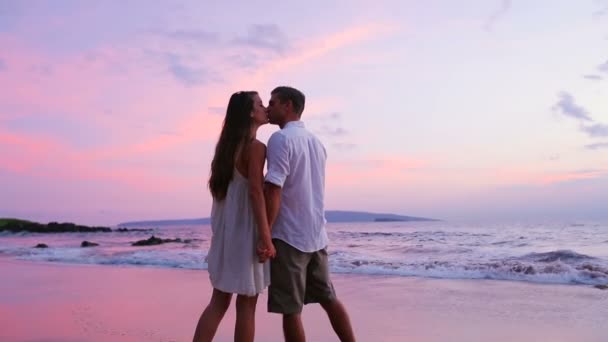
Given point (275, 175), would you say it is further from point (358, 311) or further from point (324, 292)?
point (358, 311)

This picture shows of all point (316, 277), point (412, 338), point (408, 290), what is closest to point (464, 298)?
point (408, 290)

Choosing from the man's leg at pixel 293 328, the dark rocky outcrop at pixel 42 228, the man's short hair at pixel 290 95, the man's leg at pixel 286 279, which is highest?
the man's short hair at pixel 290 95

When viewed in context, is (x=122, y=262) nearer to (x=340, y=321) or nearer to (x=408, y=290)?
(x=408, y=290)

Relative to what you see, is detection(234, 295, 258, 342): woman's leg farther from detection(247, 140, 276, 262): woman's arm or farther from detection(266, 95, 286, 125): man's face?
detection(266, 95, 286, 125): man's face

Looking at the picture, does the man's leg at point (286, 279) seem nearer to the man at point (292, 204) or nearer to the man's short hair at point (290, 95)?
the man at point (292, 204)

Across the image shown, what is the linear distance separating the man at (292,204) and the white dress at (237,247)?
0.12 m

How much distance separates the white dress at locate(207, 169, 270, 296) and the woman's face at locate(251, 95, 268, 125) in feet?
1.05

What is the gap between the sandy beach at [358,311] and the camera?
4918mm

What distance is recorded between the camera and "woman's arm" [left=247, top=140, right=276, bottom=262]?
3168 mm

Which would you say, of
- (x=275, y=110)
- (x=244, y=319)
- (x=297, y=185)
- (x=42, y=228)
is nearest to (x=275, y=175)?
(x=297, y=185)

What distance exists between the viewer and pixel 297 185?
335 cm

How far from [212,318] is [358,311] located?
2.84 metres

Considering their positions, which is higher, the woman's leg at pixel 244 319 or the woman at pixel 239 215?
the woman at pixel 239 215

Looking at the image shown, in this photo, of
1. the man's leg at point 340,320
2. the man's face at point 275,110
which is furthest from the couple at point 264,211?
the man's leg at point 340,320
